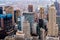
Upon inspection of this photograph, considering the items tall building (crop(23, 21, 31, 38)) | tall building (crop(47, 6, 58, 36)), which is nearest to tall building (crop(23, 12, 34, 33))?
tall building (crop(23, 21, 31, 38))

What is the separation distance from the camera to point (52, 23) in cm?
261

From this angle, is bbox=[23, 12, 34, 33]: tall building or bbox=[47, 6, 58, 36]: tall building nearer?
bbox=[47, 6, 58, 36]: tall building

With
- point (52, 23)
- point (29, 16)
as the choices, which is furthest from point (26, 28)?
point (52, 23)

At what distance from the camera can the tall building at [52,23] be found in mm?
2560

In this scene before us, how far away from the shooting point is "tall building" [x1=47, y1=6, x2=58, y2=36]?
2.56 meters

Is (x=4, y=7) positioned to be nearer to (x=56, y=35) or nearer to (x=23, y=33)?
(x=23, y=33)

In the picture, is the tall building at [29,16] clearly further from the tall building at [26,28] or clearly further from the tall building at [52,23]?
the tall building at [52,23]

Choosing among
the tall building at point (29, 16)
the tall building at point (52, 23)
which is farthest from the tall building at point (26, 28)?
the tall building at point (52, 23)

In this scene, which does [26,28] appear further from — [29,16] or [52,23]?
[52,23]

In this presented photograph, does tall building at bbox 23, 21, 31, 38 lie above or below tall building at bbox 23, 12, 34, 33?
below

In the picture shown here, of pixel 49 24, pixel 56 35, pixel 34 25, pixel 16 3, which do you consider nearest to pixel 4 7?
pixel 16 3

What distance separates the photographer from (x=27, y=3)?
2.93m

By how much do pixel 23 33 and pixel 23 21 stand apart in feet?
0.88

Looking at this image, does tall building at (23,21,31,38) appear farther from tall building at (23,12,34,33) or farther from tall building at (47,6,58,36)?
tall building at (47,6,58,36)
